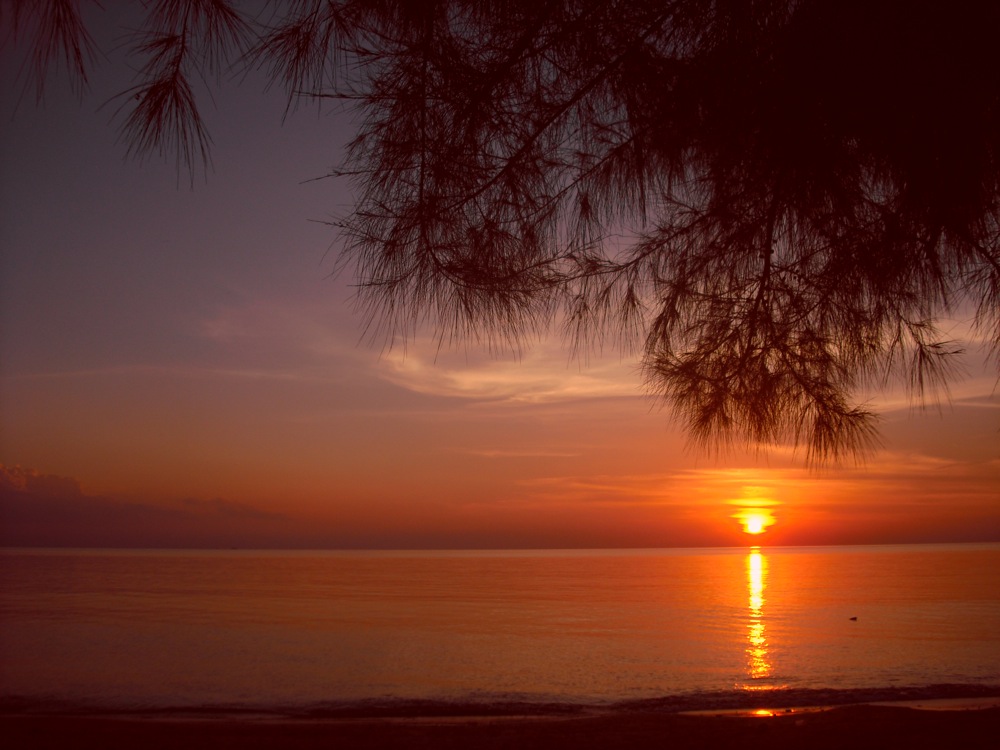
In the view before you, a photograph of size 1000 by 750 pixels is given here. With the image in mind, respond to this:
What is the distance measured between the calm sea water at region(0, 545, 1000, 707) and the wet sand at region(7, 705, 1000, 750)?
1.83 meters

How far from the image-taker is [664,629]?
865cm

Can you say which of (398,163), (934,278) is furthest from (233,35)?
(934,278)

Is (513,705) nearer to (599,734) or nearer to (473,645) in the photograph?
(599,734)

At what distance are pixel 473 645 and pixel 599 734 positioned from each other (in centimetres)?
458

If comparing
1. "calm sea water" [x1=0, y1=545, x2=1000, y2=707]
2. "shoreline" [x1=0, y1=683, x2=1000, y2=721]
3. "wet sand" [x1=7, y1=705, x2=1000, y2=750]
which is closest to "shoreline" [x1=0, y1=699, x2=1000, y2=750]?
"wet sand" [x1=7, y1=705, x2=1000, y2=750]

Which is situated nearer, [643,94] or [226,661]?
[643,94]

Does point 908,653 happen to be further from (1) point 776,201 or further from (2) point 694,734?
(1) point 776,201

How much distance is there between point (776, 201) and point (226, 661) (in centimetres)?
572

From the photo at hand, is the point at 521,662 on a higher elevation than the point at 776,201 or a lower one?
lower

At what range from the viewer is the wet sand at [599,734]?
2635 millimetres

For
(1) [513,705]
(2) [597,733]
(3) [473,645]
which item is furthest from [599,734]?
(3) [473,645]

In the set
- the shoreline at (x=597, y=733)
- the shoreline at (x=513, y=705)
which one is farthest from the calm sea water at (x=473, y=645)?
the shoreline at (x=597, y=733)

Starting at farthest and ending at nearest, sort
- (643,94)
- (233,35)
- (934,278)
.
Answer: (934,278) < (643,94) < (233,35)

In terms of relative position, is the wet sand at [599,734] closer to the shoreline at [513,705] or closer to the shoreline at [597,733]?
the shoreline at [597,733]
